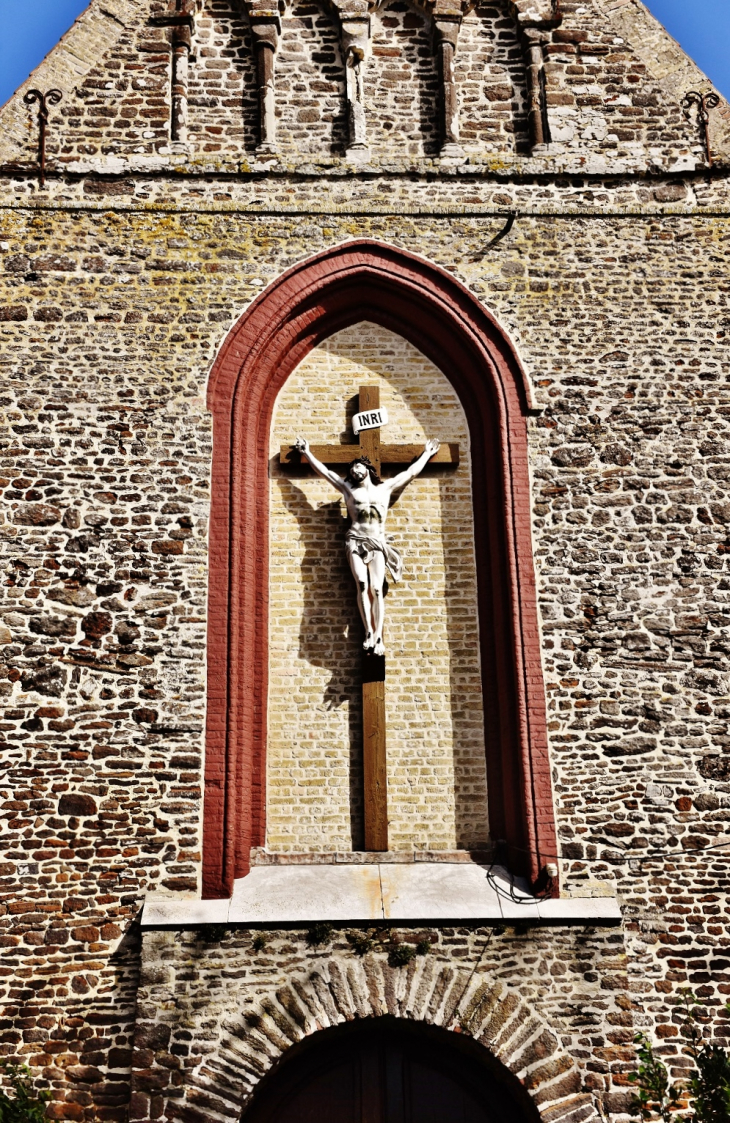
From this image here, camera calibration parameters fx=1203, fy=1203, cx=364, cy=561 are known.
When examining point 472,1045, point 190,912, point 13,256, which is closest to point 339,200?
point 13,256

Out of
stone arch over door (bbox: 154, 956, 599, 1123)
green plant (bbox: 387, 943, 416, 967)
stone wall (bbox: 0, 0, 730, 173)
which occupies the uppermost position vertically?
stone wall (bbox: 0, 0, 730, 173)

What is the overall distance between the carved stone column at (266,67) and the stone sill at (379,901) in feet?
22.5

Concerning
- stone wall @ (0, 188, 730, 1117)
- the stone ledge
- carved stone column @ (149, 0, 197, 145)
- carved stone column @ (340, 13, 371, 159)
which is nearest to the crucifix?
the stone ledge

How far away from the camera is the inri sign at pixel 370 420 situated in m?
11.2

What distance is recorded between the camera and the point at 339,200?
38.2 ft

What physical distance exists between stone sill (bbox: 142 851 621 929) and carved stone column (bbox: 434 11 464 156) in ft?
22.6

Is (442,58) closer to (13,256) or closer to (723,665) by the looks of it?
(13,256)

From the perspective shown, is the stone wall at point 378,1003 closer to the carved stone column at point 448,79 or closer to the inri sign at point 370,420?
the inri sign at point 370,420

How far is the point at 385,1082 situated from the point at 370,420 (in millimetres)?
5675

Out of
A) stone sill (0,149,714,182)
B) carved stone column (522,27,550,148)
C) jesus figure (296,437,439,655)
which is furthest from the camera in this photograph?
carved stone column (522,27,550,148)

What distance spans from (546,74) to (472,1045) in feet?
30.0

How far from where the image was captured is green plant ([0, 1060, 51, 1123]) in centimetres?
794

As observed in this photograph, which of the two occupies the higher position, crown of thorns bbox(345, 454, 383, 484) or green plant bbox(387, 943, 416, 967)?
crown of thorns bbox(345, 454, 383, 484)

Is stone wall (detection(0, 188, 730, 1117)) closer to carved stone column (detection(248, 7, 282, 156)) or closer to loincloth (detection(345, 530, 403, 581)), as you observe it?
carved stone column (detection(248, 7, 282, 156))
